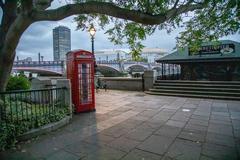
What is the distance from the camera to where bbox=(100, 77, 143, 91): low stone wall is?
14.3 metres

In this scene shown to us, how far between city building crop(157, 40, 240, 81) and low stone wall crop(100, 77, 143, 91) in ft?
9.42

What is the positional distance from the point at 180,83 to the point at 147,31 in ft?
26.1

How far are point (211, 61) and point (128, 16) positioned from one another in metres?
11.9

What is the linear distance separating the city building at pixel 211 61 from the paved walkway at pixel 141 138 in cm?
706

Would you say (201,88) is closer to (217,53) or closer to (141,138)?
(217,53)

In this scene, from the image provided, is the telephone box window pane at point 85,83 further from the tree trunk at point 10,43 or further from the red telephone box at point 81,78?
the tree trunk at point 10,43

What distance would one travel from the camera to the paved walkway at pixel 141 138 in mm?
3777

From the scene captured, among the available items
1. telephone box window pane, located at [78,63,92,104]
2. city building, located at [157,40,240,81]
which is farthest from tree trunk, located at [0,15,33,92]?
city building, located at [157,40,240,81]

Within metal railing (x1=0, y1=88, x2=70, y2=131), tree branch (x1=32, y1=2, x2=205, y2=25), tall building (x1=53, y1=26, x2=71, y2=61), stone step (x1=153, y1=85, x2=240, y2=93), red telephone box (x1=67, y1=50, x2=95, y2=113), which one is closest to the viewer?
tree branch (x1=32, y1=2, x2=205, y2=25)

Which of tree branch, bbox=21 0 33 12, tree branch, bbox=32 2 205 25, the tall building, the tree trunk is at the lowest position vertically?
the tree trunk

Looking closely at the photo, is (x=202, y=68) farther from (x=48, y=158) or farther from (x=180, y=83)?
(x=48, y=158)

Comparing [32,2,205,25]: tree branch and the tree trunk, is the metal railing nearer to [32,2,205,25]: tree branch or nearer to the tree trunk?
the tree trunk

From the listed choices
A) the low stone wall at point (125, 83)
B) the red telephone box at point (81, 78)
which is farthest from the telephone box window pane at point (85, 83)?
the low stone wall at point (125, 83)

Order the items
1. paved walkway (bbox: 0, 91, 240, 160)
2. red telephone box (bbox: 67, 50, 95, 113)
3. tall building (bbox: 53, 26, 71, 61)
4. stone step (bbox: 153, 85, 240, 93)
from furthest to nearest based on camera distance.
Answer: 1. tall building (bbox: 53, 26, 71, 61)
2. stone step (bbox: 153, 85, 240, 93)
3. red telephone box (bbox: 67, 50, 95, 113)
4. paved walkway (bbox: 0, 91, 240, 160)
